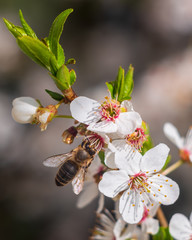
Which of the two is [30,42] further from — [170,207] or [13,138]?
[13,138]

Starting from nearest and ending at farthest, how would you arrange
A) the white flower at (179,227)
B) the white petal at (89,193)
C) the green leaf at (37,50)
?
1. the green leaf at (37,50)
2. the white flower at (179,227)
3. the white petal at (89,193)

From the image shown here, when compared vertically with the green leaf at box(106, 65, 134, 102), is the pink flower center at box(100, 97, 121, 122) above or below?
below

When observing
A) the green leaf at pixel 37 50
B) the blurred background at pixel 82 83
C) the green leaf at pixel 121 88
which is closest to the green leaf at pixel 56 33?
the green leaf at pixel 37 50

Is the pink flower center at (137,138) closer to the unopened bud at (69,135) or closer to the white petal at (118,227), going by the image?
the unopened bud at (69,135)

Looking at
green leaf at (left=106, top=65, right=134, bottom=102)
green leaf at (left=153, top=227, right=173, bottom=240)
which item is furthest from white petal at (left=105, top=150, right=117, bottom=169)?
green leaf at (left=153, top=227, right=173, bottom=240)

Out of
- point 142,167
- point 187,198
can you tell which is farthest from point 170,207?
point 142,167

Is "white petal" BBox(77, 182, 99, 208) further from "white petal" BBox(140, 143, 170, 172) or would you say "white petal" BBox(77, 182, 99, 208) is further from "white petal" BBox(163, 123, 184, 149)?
"white petal" BBox(163, 123, 184, 149)

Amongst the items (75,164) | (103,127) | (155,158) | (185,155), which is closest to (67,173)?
(75,164)
